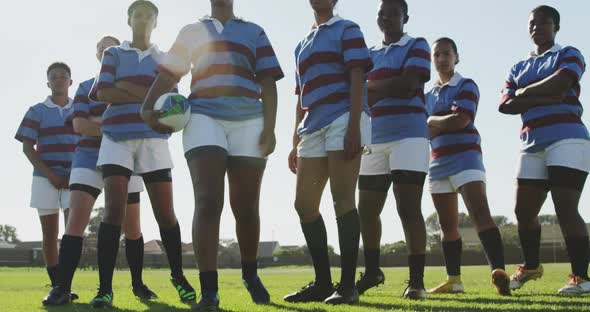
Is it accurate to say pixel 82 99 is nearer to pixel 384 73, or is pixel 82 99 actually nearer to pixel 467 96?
pixel 384 73

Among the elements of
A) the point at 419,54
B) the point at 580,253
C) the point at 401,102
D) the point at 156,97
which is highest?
the point at 419,54

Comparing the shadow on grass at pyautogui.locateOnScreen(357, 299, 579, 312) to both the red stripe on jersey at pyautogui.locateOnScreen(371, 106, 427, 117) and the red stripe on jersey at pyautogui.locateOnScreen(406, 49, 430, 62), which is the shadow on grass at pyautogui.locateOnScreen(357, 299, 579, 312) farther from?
the red stripe on jersey at pyautogui.locateOnScreen(406, 49, 430, 62)

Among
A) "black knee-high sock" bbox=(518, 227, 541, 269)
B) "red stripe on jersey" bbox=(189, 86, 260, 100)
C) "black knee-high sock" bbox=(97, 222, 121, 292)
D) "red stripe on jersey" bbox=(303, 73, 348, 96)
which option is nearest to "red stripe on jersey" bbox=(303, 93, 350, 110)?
"red stripe on jersey" bbox=(303, 73, 348, 96)

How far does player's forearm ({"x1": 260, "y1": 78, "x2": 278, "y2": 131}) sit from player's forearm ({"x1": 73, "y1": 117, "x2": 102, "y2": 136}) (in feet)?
6.00

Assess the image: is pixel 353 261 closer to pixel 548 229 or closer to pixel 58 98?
pixel 58 98

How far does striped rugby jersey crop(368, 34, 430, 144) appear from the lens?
567 centimetres

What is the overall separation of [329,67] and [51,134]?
150 inches

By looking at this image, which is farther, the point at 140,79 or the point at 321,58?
the point at 140,79

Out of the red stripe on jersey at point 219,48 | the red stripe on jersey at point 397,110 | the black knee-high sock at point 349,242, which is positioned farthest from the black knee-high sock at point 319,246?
the red stripe on jersey at point 219,48

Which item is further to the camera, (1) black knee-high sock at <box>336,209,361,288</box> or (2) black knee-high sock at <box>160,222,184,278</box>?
(2) black knee-high sock at <box>160,222,184,278</box>

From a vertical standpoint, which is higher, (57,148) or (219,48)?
(219,48)

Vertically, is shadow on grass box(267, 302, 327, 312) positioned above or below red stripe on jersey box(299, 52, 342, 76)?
below

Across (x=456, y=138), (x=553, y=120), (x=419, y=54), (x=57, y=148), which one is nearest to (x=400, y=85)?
(x=419, y=54)

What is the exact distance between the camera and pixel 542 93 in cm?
634
